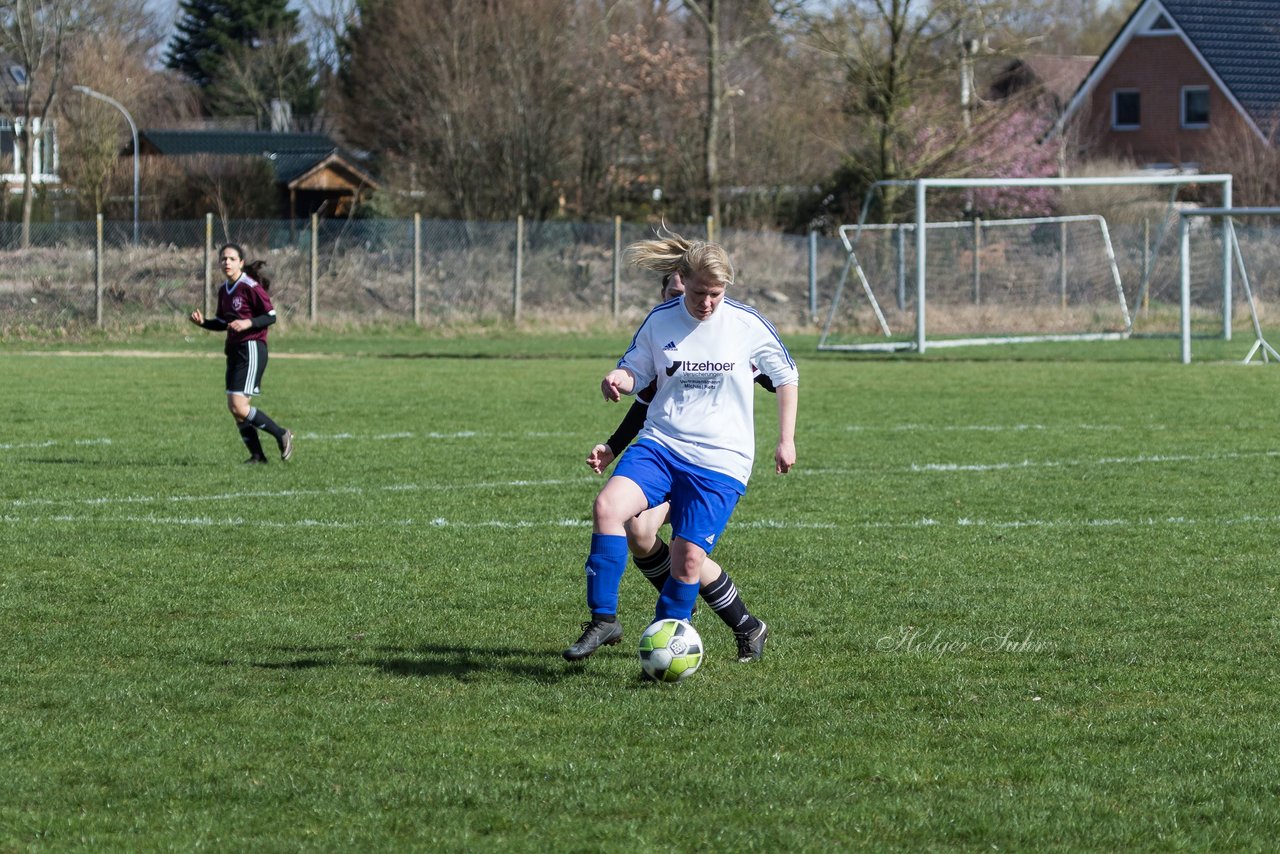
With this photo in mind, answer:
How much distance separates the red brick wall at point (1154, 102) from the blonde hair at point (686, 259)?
45697 millimetres

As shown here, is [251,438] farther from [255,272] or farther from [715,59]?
[715,59]

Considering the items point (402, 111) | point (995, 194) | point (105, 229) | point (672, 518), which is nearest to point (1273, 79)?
point (995, 194)

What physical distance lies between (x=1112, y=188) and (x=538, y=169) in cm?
1432

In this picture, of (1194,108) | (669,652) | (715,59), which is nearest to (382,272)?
(715,59)

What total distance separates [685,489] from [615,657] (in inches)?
30.9

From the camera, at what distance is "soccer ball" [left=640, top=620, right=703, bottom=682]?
575cm

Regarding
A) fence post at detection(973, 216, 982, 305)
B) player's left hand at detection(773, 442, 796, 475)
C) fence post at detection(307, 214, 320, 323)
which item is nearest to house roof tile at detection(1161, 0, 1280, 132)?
fence post at detection(973, 216, 982, 305)

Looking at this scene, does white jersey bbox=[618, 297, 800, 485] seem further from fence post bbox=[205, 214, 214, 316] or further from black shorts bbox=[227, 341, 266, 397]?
fence post bbox=[205, 214, 214, 316]

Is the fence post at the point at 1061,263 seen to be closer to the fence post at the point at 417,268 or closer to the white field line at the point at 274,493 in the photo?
the fence post at the point at 417,268

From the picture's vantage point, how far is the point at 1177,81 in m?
49.3

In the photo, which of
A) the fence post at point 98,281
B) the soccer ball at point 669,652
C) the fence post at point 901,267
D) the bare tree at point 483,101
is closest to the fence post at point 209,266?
the fence post at point 98,281

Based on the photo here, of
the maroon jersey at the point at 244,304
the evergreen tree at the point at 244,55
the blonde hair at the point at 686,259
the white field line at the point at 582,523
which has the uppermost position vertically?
the evergreen tree at the point at 244,55

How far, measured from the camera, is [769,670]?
6047 millimetres

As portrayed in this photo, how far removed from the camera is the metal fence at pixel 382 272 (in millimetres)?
29453
